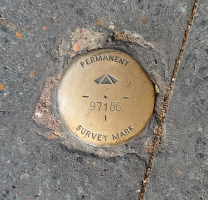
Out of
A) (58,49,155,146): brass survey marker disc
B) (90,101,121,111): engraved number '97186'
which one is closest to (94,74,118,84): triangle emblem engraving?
(58,49,155,146): brass survey marker disc

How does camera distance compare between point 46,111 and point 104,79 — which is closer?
point 104,79

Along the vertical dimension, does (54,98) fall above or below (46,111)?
above

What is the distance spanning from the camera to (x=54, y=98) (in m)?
1.99

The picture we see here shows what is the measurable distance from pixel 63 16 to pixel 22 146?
1.32 m

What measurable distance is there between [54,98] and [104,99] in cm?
49

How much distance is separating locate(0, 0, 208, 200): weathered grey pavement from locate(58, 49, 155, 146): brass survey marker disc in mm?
120

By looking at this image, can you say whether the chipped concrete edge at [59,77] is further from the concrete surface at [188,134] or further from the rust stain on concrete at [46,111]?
the concrete surface at [188,134]

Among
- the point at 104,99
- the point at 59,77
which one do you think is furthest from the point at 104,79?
the point at 59,77

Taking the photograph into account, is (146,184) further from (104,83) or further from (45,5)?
(45,5)

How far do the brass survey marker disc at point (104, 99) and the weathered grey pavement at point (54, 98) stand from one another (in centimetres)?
12

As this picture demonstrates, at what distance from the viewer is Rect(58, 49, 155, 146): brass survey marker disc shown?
1.89m

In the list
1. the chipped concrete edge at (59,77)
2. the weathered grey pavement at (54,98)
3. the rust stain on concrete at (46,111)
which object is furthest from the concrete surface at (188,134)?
the rust stain on concrete at (46,111)

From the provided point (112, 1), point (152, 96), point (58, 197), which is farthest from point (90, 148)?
point (112, 1)

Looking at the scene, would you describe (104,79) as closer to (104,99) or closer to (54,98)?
(104,99)
